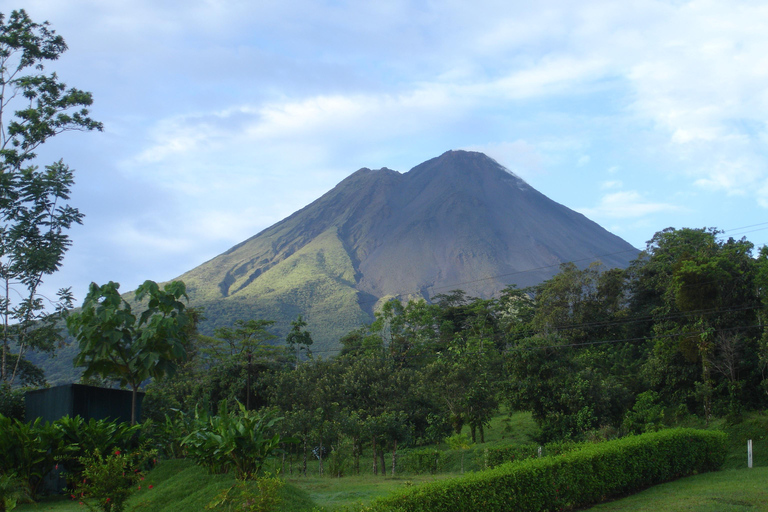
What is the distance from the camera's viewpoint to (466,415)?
26594 mm

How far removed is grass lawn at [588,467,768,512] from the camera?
8562 mm

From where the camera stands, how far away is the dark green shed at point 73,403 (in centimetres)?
1280

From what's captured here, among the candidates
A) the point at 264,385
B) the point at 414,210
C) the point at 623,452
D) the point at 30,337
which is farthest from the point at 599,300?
the point at 414,210

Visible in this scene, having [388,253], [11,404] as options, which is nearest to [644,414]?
[11,404]

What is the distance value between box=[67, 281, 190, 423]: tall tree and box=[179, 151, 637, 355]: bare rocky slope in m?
85.3

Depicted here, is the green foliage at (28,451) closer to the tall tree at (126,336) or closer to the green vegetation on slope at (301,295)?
the tall tree at (126,336)

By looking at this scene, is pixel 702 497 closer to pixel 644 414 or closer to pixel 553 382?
pixel 553 382

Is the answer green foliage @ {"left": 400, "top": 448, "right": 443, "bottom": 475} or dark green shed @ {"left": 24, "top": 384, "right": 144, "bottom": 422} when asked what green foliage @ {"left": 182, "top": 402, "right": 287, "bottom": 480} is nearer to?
dark green shed @ {"left": 24, "top": 384, "right": 144, "bottom": 422}

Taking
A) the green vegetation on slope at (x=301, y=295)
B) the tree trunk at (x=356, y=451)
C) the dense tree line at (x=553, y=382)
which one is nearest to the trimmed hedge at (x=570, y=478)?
the dense tree line at (x=553, y=382)

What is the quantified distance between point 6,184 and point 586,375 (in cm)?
2106

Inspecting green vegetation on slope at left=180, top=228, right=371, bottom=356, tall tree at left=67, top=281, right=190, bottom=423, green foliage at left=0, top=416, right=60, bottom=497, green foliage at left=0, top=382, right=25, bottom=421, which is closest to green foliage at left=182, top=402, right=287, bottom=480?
green foliage at left=0, top=416, right=60, bottom=497

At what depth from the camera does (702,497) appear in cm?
920

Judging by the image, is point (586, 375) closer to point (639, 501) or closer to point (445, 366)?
point (445, 366)

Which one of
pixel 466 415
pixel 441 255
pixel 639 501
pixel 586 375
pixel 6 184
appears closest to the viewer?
pixel 639 501
